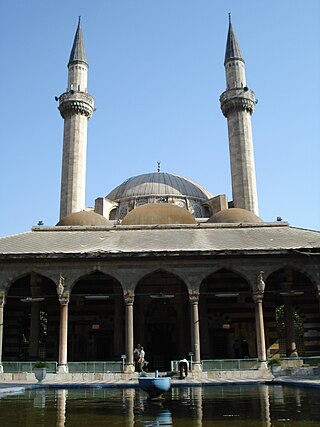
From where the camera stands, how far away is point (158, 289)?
25219mm

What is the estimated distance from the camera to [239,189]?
139 ft

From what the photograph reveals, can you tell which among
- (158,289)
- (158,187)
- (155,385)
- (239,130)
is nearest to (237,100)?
(239,130)

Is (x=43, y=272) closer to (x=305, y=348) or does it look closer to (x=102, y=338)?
(x=102, y=338)

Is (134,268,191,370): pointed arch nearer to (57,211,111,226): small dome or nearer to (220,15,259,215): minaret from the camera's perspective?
(57,211,111,226): small dome

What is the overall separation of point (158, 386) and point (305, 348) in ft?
55.6

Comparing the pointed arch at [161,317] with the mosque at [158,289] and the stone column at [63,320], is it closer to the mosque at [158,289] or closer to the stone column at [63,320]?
the mosque at [158,289]

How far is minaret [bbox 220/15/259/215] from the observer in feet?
139

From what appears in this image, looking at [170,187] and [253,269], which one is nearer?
[253,269]

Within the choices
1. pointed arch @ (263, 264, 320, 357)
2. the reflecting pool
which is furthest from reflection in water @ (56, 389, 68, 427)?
pointed arch @ (263, 264, 320, 357)

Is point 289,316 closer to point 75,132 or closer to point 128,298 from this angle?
point 128,298

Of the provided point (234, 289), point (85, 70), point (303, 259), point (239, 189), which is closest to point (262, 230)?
point (234, 289)

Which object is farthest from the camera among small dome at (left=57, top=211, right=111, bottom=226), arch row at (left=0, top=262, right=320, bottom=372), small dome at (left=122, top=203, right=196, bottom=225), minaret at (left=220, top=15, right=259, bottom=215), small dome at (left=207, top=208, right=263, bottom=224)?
minaret at (left=220, top=15, right=259, bottom=215)

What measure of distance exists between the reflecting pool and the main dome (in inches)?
1348

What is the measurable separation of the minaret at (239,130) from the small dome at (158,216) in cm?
1191
